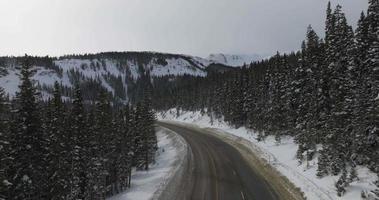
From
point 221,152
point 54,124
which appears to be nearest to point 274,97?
point 221,152

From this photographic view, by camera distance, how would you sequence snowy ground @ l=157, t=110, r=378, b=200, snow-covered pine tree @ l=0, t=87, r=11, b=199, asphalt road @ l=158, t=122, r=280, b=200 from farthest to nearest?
1. asphalt road @ l=158, t=122, r=280, b=200
2. snowy ground @ l=157, t=110, r=378, b=200
3. snow-covered pine tree @ l=0, t=87, r=11, b=199

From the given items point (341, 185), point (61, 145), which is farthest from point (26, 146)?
point (341, 185)

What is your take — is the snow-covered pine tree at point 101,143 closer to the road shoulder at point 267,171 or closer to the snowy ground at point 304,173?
the road shoulder at point 267,171

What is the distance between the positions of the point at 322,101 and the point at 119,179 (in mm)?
24625

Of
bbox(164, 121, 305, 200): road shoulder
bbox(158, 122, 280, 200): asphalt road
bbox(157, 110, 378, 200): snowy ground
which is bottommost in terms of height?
bbox(158, 122, 280, 200): asphalt road

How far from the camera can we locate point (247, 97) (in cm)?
7356

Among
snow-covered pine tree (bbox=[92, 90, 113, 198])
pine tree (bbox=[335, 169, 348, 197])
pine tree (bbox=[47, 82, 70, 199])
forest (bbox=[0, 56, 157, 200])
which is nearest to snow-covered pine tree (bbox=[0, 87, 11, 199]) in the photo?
forest (bbox=[0, 56, 157, 200])

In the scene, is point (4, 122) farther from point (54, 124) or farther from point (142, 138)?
point (142, 138)

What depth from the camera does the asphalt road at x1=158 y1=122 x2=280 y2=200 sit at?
95.5ft

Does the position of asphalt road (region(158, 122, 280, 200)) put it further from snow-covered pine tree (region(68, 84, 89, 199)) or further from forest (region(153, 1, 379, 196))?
snow-covered pine tree (region(68, 84, 89, 199))

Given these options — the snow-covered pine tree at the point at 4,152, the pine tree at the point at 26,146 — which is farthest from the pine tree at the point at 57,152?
the snow-covered pine tree at the point at 4,152

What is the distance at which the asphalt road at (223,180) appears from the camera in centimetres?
2909

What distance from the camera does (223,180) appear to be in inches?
1350

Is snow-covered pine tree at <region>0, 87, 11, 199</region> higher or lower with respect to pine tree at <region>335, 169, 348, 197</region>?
higher
